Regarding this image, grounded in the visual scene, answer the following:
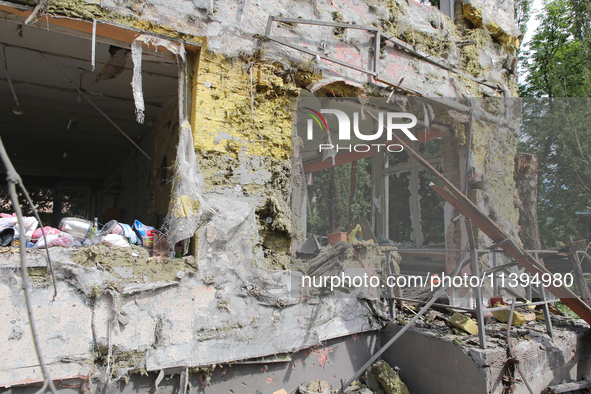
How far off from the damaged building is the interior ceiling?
1.5 inches

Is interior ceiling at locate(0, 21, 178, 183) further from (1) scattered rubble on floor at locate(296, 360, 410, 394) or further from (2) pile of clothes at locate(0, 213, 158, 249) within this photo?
(1) scattered rubble on floor at locate(296, 360, 410, 394)

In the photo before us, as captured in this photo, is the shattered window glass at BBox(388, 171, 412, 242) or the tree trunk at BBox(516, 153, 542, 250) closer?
the tree trunk at BBox(516, 153, 542, 250)

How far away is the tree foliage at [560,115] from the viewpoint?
41.0 ft

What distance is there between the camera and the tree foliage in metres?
12.5

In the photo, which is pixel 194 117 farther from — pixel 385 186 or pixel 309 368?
pixel 385 186

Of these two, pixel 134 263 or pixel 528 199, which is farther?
pixel 528 199

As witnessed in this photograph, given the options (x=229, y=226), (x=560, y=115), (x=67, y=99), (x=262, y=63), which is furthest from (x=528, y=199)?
(x=67, y=99)

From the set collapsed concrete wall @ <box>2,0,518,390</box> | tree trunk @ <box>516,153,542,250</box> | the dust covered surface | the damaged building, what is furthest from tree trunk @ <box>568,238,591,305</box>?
the dust covered surface

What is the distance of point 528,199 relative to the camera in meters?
7.67

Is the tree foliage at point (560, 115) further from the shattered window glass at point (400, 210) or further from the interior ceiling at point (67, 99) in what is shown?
the interior ceiling at point (67, 99)

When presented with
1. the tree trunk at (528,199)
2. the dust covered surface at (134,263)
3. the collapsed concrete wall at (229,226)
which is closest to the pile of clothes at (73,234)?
the dust covered surface at (134,263)

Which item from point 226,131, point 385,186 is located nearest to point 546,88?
point 385,186

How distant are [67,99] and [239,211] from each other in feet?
12.2

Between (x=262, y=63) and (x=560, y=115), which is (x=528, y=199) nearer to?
(x=262, y=63)
